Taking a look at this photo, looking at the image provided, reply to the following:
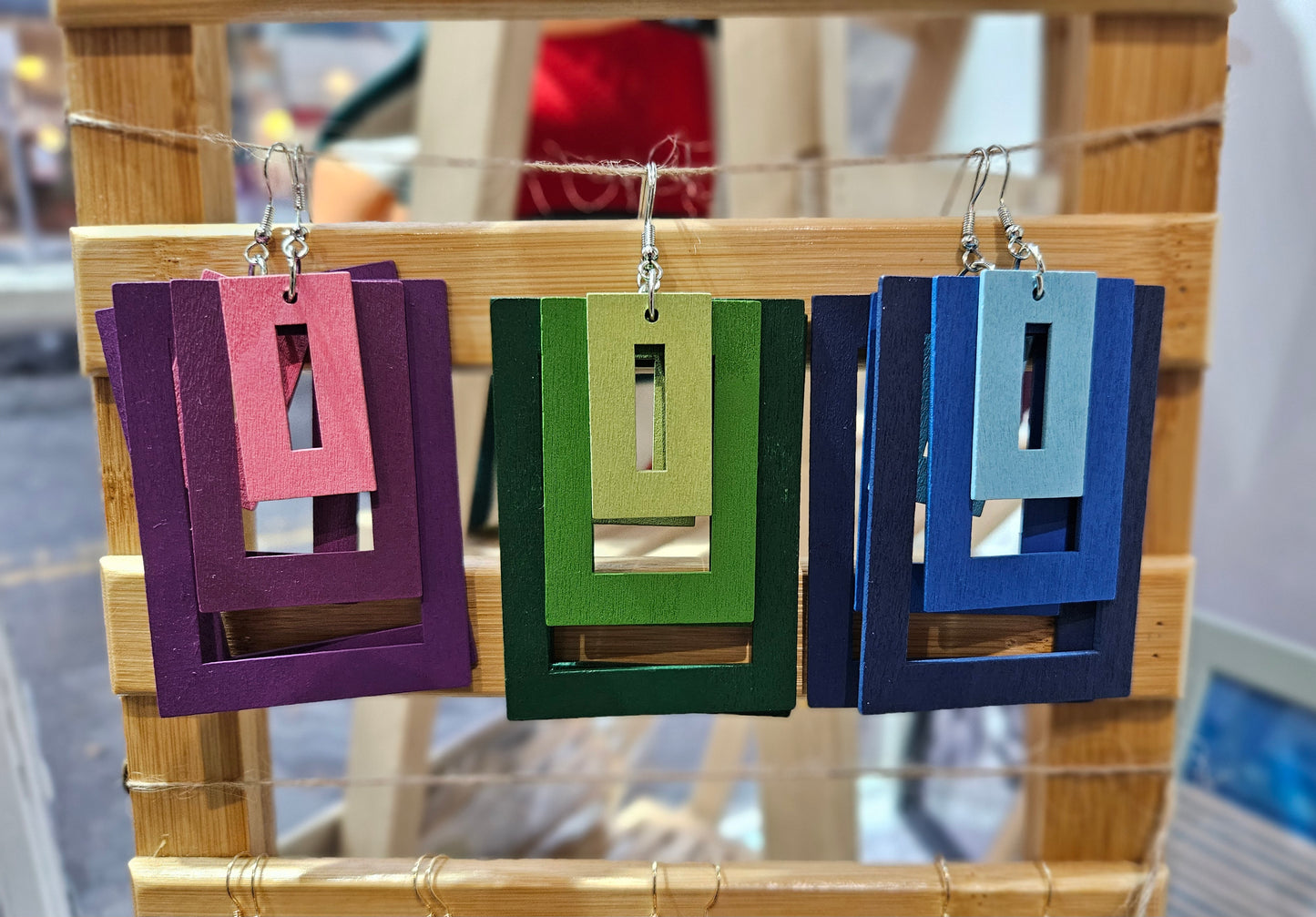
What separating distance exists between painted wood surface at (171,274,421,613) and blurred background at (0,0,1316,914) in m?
0.19

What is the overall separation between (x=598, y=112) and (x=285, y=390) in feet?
2.29

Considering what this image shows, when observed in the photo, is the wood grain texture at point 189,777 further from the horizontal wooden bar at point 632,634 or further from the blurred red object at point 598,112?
the blurred red object at point 598,112

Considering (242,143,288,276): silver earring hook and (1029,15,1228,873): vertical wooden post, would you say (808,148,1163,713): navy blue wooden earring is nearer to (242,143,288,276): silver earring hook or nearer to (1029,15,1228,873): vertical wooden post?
(1029,15,1228,873): vertical wooden post

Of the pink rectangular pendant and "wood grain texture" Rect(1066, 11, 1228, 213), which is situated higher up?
"wood grain texture" Rect(1066, 11, 1228, 213)

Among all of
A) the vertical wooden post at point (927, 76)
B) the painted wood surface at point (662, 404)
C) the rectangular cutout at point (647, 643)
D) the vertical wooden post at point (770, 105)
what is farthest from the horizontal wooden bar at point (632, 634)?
the vertical wooden post at point (927, 76)

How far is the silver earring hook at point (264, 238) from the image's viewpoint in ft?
1.84

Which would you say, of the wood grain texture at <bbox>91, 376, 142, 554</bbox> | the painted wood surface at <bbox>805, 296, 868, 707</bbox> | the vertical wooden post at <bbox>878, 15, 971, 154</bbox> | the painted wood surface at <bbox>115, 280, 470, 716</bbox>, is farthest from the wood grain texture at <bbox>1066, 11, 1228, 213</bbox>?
the wood grain texture at <bbox>91, 376, 142, 554</bbox>

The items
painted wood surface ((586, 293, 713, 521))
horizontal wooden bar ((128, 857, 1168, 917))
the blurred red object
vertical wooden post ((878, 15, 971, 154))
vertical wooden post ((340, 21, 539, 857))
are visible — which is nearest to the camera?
painted wood surface ((586, 293, 713, 521))

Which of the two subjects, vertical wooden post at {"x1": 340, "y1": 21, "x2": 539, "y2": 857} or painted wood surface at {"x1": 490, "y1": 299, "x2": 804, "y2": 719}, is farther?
vertical wooden post at {"x1": 340, "y1": 21, "x2": 539, "y2": 857}

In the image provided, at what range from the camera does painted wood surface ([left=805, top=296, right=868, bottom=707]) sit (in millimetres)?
552

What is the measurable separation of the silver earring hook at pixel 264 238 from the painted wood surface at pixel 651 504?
0.20 meters

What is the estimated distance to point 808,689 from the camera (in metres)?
0.59

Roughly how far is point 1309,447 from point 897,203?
0.54m

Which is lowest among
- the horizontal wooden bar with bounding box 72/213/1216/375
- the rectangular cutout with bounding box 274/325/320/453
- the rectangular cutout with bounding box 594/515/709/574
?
the rectangular cutout with bounding box 594/515/709/574
